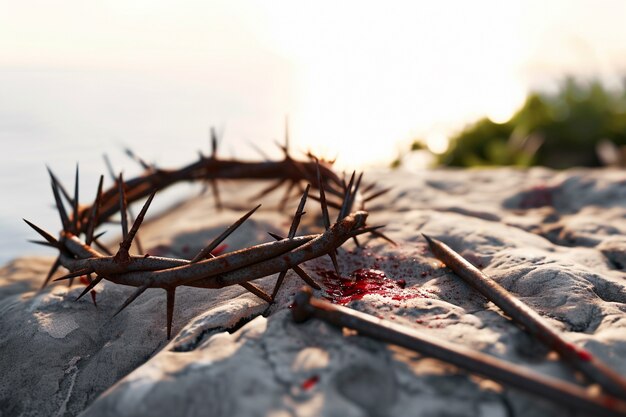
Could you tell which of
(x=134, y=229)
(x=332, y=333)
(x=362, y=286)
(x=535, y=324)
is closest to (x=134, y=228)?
(x=134, y=229)

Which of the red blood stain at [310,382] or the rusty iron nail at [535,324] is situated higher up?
the rusty iron nail at [535,324]

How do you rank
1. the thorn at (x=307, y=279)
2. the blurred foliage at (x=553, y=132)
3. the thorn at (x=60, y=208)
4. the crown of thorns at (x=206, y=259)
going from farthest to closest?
the blurred foliage at (x=553, y=132) < the thorn at (x=60, y=208) < the thorn at (x=307, y=279) < the crown of thorns at (x=206, y=259)

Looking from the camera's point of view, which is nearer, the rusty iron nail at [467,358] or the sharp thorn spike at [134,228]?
the rusty iron nail at [467,358]

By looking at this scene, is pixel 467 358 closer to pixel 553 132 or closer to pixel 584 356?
pixel 584 356

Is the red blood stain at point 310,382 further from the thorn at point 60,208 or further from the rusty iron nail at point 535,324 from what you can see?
the thorn at point 60,208

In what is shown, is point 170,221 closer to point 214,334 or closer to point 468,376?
point 214,334

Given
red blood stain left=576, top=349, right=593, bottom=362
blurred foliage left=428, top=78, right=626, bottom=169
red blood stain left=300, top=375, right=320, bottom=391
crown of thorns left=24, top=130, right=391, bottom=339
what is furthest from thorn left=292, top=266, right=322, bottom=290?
blurred foliage left=428, top=78, right=626, bottom=169

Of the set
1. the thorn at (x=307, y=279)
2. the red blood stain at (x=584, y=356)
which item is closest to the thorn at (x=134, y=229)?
the thorn at (x=307, y=279)
